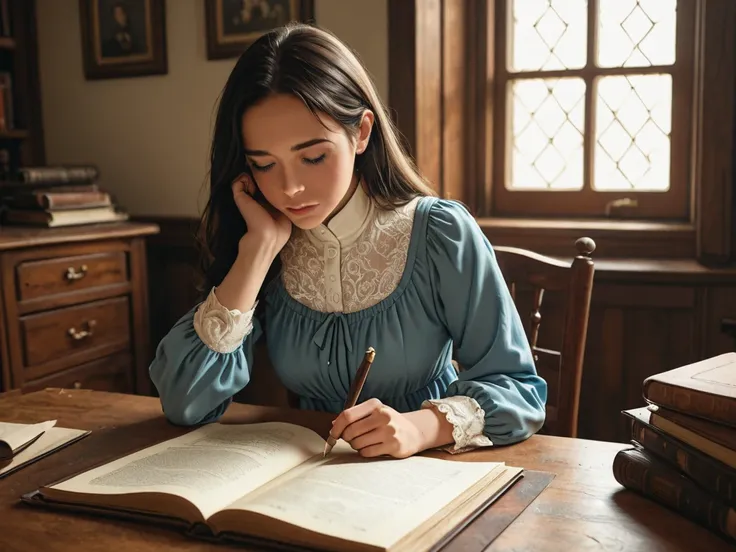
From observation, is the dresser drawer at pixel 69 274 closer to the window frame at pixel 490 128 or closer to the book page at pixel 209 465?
the window frame at pixel 490 128

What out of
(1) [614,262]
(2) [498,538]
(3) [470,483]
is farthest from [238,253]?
(1) [614,262]

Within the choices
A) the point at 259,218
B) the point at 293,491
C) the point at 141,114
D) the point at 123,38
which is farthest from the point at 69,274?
the point at 293,491

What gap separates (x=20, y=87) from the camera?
316cm

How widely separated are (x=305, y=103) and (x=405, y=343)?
17.3 inches

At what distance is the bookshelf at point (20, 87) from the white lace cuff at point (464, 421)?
238 centimetres

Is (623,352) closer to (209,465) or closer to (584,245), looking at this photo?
(584,245)

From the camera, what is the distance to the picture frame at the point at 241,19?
2.62 metres

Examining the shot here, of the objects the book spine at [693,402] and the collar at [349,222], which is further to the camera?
the collar at [349,222]

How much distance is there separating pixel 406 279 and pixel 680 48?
1.45 metres

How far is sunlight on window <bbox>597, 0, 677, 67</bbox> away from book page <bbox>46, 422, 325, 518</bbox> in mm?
1800

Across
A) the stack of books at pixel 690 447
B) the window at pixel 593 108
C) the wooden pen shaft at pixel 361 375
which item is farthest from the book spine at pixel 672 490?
the window at pixel 593 108

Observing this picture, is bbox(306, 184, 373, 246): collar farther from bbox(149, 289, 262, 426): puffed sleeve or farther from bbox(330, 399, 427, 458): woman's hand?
bbox(330, 399, 427, 458): woman's hand

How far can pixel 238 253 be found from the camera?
1500 mm

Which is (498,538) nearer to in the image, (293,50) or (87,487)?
(87,487)
